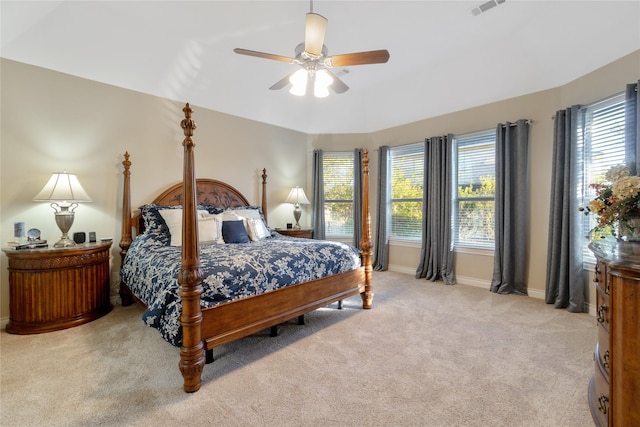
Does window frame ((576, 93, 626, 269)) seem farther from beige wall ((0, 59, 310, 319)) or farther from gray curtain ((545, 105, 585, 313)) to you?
beige wall ((0, 59, 310, 319))

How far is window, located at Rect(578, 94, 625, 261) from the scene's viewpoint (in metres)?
2.91

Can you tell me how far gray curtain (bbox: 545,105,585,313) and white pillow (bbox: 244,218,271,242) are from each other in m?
3.55

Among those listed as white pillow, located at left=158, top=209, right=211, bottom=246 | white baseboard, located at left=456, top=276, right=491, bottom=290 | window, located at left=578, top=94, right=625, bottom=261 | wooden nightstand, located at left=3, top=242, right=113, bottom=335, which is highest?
window, located at left=578, top=94, right=625, bottom=261

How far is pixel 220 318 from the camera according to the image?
6.60ft

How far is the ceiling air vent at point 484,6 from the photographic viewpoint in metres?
2.78

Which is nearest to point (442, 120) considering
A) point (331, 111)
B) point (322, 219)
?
point (331, 111)

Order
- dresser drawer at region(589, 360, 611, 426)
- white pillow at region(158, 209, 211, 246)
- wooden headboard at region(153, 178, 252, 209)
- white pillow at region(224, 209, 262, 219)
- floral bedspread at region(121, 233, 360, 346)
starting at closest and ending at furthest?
dresser drawer at region(589, 360, 611, 426)
floral bedspread at region(121, 233, 360, 346)
white pillow at region(158, 209, 211, 246)
wooden headboard at region(153, 178, 252, 209)
white pillow at region(224, 209, 262, 219)

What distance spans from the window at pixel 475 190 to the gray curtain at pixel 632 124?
1.48m

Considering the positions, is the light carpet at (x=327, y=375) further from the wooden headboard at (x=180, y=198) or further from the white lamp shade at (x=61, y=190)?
the white lamp shade at (x=61, y=190)

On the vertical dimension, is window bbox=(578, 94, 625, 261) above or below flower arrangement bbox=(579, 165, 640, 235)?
above

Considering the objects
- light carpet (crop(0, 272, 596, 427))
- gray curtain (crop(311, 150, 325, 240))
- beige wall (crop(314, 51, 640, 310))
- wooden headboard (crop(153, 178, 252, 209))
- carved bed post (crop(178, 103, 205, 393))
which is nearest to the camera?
light carpet (crop(0, 272, 596, 427))

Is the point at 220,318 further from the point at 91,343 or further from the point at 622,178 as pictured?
the point at 622,178

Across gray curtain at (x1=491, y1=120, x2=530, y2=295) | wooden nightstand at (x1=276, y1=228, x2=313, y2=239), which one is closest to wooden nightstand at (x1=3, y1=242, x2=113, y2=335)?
wooden nightstand at (x1=276, y1=228, x2=313, y2=239)

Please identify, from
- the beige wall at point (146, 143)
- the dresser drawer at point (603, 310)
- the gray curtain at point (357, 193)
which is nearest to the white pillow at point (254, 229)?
the beige wall at point (146, 143)
